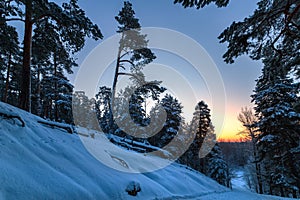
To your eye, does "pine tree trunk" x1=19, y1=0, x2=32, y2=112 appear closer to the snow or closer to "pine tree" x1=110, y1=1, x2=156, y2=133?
"pine tree" x1=110, y1=1, x2=156, y2=133

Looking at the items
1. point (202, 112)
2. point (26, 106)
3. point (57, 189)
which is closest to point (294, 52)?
point (57, 189)

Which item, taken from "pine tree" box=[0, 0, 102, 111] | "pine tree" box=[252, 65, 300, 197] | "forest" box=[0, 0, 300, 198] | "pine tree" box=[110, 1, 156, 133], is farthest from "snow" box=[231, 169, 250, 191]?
"pine tree" box=[0, 0, 102, 111]

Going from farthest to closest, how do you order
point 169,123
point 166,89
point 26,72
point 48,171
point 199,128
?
point 199,128 → point 169,123 → point 166,89 → point 26,72 → point 48,171

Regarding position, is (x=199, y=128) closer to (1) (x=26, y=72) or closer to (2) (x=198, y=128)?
(2) (x=198, y=128)

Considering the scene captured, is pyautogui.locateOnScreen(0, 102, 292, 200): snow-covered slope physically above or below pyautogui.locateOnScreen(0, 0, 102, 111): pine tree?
below

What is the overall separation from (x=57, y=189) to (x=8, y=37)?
388 inches

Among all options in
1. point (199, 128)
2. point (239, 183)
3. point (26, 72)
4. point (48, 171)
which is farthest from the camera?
point (239, 183)

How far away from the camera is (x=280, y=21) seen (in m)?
6.70

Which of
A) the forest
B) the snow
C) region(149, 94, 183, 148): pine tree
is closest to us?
the forest

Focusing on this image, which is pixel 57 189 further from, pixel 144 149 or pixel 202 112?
pixel 202 112

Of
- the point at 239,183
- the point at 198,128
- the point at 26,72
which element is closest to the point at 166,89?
the point at 26,72

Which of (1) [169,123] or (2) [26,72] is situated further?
(1) [169,123]

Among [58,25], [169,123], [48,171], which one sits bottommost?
[48,171]

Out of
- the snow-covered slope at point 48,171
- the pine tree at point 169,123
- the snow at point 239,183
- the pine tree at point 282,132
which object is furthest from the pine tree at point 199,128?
the snow-covered slope at point 48,171
